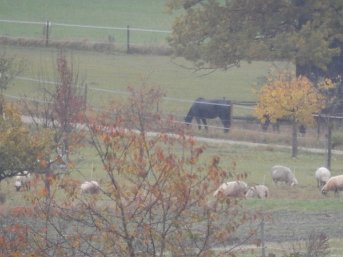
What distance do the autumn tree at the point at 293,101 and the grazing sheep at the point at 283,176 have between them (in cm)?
613

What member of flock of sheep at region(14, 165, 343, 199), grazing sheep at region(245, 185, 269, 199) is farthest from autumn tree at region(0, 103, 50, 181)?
grazing sheep at region(245, 185, 269, 199)

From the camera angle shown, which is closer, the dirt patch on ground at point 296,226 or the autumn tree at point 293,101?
the dirt patch on ground at point 296,226

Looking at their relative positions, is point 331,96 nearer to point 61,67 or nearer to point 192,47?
point 192,47

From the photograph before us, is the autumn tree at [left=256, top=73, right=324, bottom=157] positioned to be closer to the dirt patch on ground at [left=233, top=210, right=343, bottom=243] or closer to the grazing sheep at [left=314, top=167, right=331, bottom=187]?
the grazing sheep at [left=314, top=167, right=331, bottom=187]

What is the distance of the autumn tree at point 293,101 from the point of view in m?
35.1

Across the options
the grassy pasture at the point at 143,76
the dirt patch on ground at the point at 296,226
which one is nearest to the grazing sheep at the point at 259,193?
the dirt patch on ground at the point at 296,226

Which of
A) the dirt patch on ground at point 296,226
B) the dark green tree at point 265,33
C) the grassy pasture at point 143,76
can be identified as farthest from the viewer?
the grassy pasture at point 143,76

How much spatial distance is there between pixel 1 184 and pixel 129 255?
1618 cm

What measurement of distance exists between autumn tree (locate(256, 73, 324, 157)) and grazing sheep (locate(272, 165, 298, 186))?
241 inches

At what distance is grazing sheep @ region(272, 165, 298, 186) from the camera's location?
28.0 meters

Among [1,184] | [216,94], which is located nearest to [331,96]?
[216,94]

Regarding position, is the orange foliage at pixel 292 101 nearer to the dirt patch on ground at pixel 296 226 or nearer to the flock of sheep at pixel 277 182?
the flock of sheep at pixel 277 182

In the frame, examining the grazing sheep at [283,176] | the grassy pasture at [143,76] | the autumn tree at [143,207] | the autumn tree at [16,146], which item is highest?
the autumn tree at [143,207]

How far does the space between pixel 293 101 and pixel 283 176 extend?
7.36 metres
